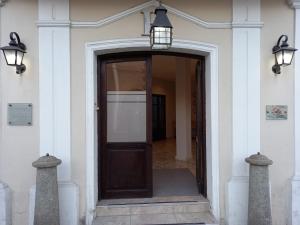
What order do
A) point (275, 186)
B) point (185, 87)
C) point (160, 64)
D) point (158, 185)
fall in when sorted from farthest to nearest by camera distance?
point (160, 64) → point (185, 87) → point (158, 185) → point (275, 186)

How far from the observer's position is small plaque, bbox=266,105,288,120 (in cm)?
359

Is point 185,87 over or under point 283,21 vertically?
under

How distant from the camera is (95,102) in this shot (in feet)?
11.9

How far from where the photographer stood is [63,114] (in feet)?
11.2

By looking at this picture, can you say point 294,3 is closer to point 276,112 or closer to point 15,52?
point 276,112

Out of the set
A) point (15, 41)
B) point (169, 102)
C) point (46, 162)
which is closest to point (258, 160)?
point (46, 162)

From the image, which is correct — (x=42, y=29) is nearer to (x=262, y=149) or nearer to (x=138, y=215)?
(x=138, y=215)

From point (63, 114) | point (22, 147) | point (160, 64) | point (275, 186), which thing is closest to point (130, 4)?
point (63, 114)

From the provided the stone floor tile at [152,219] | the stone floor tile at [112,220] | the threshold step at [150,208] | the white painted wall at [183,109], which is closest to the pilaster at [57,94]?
the stone floor tile at [112,220]

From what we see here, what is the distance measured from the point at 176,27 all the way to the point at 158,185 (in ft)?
8.55

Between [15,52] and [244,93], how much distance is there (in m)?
3.04

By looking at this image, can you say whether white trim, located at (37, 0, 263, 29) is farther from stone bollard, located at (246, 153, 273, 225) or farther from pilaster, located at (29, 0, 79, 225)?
stone bollard, located at (246, 153, 273, 225)

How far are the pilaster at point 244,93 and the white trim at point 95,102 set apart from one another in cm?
24

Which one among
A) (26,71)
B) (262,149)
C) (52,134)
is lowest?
(262,149)
